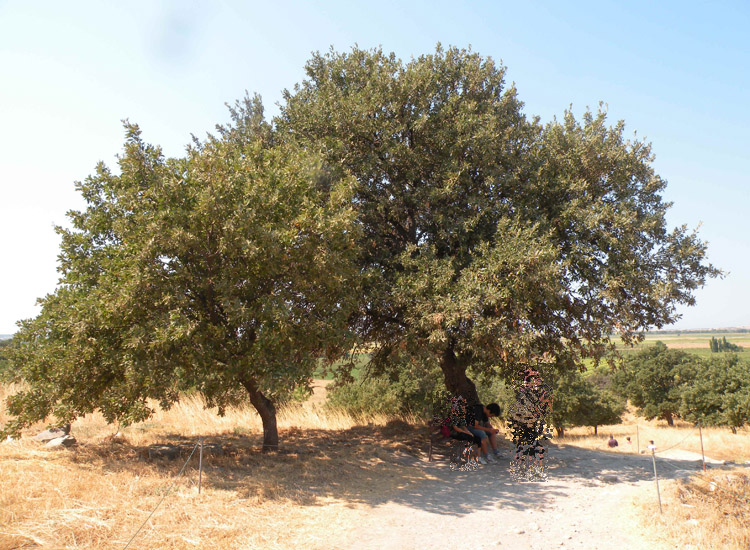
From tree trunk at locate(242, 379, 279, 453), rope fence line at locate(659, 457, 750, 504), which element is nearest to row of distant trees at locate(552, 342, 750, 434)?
rope fence line at locate(659, 457, 750, 504)

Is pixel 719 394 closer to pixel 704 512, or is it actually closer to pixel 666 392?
pixel 666 392

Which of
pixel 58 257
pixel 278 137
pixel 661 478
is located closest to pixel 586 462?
pixel 661 478

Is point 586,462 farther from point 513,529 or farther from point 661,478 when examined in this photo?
point 513,529

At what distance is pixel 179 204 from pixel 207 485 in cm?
557

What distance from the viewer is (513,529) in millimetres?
7723

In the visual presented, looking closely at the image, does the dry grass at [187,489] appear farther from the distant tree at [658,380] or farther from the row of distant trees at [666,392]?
the distant tree at [658,380]

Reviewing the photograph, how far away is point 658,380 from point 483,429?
1913 inches

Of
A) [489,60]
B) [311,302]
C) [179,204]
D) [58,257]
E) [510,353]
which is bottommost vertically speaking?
[510,353]

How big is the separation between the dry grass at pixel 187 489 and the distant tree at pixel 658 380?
47.4m

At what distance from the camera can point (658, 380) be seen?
5150 centimetres

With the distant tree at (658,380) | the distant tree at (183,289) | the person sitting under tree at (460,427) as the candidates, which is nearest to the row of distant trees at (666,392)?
the distant tree at (658,380)

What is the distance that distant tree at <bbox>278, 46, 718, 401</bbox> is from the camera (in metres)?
11.1

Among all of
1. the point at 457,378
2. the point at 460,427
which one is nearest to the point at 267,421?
the point at 460,427

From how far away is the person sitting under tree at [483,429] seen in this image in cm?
1286
